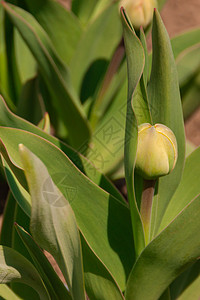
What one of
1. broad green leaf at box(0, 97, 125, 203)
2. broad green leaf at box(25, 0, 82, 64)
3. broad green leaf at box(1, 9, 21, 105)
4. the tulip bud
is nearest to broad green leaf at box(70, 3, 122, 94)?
broad green leaf at box(25, 0, 82, 64)

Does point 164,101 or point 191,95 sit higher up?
point 164,101

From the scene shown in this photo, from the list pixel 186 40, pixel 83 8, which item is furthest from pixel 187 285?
pixel 83 8

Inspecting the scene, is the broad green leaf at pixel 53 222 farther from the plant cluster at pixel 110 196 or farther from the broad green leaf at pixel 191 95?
the broad green leaf at pixel 191 95

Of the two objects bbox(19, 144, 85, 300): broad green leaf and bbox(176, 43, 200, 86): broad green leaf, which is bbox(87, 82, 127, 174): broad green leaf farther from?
bbox(19, 144, 85, 300): broad green leaf

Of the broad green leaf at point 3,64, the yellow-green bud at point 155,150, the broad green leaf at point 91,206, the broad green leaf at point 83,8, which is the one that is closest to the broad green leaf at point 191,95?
the broad green leaf at point 83,8

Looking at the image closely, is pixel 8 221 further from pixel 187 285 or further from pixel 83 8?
pixel 83 8

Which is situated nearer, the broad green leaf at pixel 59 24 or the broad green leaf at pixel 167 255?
the broad green leaf at pixel 167 255

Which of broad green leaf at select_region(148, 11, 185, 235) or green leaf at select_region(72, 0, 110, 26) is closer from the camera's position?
broad green leaf at select_region(148, 11, 185, 235)
